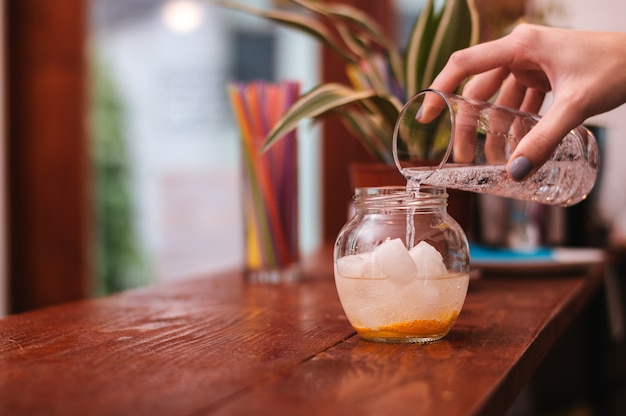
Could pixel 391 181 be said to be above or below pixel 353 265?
above

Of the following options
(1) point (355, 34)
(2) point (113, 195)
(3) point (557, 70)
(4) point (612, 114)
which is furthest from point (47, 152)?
(3) point (557, 70)

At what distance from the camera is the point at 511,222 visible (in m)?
2.41

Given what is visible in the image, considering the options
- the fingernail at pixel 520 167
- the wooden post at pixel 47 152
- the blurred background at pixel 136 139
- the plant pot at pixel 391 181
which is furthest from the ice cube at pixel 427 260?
the wooden post at pixel 47 152

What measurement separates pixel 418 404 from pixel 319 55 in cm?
252

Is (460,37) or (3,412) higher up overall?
(460,37)

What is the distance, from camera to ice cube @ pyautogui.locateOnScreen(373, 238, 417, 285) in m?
0.84

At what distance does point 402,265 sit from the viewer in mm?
842

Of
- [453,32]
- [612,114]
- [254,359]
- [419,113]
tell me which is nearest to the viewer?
[254,359]

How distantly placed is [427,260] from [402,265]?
3 cm

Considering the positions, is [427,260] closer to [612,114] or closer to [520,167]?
[520,167]

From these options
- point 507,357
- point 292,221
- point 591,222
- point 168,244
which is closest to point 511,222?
point 591,222

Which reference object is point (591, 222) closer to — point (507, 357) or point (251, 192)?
point (251, 192)

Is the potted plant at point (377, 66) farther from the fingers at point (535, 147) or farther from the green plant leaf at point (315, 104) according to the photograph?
the fingers at point (535, 147)

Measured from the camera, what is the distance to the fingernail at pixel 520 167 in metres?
0.89
